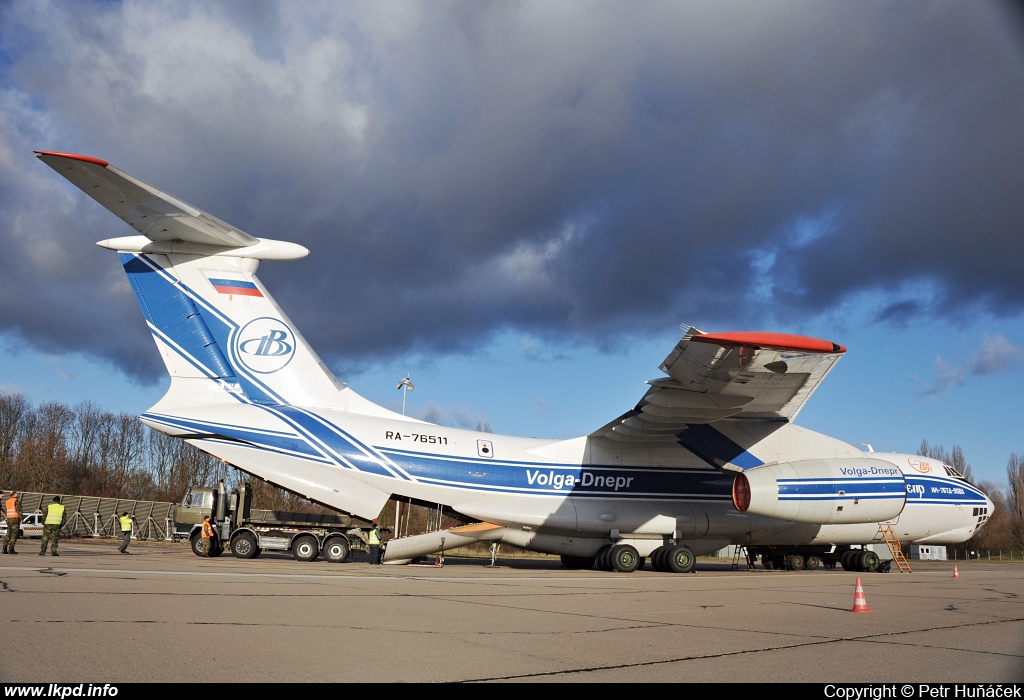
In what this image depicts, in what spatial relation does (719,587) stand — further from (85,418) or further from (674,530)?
(85,418)

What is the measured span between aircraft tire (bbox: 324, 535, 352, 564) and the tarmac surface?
6.45 meters

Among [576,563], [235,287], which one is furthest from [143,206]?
[576,563]

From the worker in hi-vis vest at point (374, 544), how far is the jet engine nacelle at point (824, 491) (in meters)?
6.46

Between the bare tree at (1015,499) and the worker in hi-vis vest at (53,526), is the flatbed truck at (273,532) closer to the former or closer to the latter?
the worker in hi-vis vest at (53,526)

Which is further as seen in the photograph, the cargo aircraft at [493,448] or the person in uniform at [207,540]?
the person in uniform at [207,540]

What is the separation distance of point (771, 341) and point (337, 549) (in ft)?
32.2

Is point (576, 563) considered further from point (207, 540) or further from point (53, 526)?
point (53, 526)

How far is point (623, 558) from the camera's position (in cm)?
1289

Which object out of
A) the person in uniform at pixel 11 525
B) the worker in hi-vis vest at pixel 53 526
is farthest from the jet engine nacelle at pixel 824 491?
the person in uniform at pixel 11 525

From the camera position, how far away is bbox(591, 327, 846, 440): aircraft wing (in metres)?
9.24

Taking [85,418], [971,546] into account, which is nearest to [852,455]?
[971,546]

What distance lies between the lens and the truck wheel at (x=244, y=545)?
14219mm

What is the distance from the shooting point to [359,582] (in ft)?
28.5

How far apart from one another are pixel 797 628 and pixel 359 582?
513 centimetres
